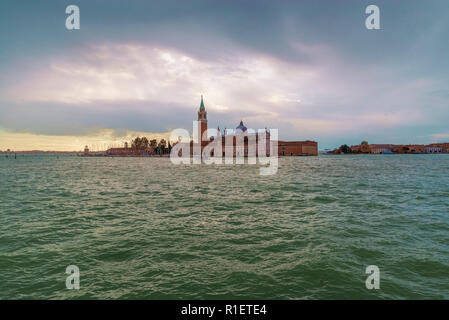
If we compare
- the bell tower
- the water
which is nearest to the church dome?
the bell tower

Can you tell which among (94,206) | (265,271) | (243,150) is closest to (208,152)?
(243,150)

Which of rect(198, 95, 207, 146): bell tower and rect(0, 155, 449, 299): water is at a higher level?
rect(198, 95, 207, 146): bell tower

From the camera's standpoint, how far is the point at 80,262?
7.38 metres

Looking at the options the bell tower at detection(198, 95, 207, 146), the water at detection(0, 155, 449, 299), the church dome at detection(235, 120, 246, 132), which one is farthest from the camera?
the church dome at detection(235, 120, 246, 132)

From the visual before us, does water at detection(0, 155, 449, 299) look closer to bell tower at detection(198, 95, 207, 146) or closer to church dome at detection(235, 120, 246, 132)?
bell tower at detection(198, 95, 207, 146)

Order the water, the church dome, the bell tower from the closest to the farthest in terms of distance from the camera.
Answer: the water, the bell tower, the church dome

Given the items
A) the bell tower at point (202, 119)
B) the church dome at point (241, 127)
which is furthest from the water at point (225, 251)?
the church dome at point (241, 127)

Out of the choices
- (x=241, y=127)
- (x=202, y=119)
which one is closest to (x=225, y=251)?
(x=202, y=119)

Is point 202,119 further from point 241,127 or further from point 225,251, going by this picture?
point 225,251

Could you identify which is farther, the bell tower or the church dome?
the church dome

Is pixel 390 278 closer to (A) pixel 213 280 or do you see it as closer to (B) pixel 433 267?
(B) pixel 433 267

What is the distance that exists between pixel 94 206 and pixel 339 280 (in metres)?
14.7

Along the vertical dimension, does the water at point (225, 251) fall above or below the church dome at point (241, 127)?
below

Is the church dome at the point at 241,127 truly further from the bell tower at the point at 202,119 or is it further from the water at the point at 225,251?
the water at the point at 225,251
